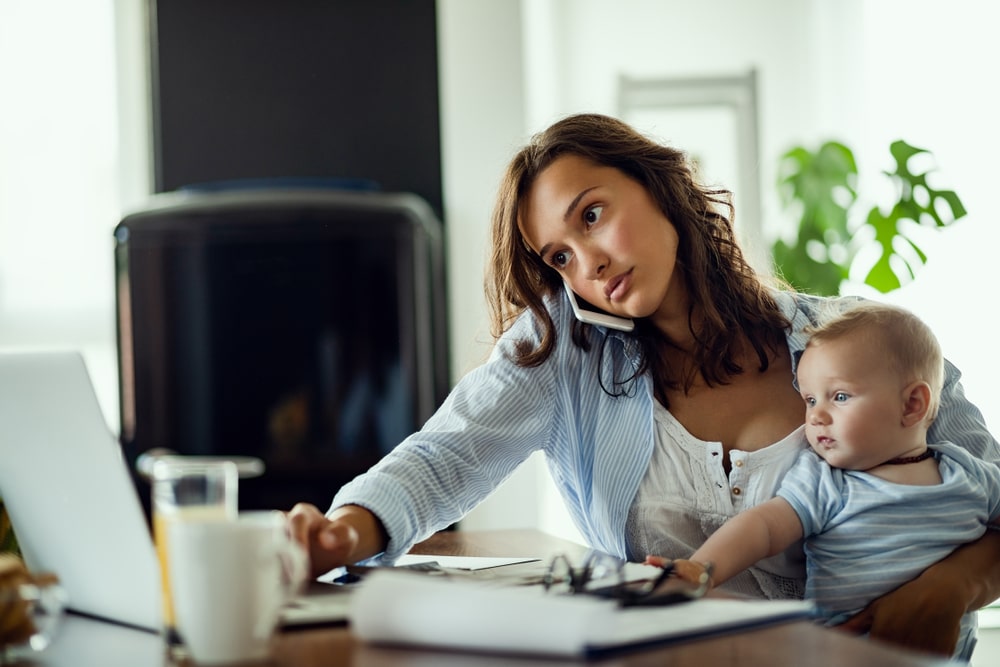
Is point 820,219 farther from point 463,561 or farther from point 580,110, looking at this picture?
point 463,561

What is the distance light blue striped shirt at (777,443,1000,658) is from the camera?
1.29m

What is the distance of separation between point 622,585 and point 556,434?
0.68m

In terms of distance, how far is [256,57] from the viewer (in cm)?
307

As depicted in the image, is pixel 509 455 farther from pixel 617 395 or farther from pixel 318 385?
pixel 318 385

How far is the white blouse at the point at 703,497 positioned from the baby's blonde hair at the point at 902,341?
0.18 meters

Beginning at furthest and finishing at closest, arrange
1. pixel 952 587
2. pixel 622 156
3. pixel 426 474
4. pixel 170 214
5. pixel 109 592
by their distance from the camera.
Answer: pixel 170 214 < pixel 622 156 < pixel 426 474 < pixel 952 587 < pixel 109 592

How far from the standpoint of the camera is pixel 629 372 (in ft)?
5.32

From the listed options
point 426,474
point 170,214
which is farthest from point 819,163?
point 426,474

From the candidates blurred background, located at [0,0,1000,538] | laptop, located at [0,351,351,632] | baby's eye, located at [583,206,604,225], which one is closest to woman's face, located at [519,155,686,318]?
baby's eye, located at [583,206,604,225]

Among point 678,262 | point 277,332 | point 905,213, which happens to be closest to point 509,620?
point 678,262

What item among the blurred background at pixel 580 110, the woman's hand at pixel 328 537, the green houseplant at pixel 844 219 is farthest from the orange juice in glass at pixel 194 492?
the green houseplant at pixel 844 219

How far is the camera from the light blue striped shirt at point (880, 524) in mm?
1292

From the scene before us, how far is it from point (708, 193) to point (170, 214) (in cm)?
150

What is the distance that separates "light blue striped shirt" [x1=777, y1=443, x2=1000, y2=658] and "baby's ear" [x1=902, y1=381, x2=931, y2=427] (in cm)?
5
